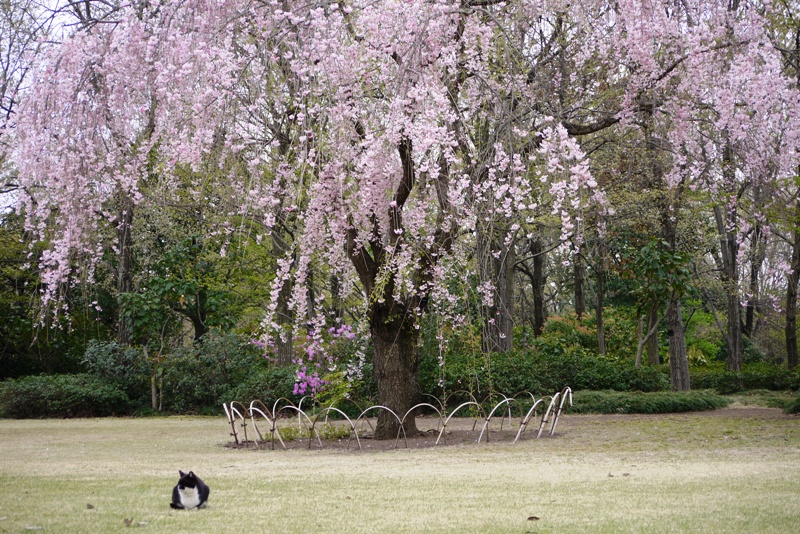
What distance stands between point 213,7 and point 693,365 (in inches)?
774

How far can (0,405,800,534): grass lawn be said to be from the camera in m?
4.11

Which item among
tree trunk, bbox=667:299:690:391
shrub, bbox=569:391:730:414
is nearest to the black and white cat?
shrub, bbox=569:391:730:414

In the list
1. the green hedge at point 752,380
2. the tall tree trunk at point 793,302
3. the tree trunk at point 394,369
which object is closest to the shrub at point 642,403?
the green hedge at point 752,380

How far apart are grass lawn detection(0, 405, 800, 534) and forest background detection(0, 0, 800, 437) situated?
130 centimetres

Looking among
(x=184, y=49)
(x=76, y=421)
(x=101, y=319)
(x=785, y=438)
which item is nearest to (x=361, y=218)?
(x=184, y=49)

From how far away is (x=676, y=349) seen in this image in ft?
48.8

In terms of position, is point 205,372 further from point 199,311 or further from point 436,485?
point 436,485

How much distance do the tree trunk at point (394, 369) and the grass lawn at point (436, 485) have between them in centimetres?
128

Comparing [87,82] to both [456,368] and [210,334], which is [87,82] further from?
[210,334]

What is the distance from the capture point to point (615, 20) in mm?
6797

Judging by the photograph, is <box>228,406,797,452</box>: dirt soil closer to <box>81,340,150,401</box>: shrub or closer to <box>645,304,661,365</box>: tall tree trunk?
<box>645,304,661,365</box>: tall tree trunk

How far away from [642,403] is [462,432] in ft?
12.9

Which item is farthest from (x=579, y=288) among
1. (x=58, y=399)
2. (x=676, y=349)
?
(x=58, y=399)

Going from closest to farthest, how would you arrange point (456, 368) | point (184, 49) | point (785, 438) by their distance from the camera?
point (184, 49) → point (785, 438) → point (456, 368)
